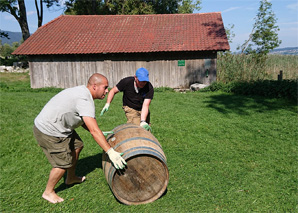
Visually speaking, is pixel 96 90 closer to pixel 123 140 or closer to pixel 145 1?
pixel 123 140

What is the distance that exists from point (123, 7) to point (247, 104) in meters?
23.6

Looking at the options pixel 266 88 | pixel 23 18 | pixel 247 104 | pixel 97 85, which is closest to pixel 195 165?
pixel 97 85

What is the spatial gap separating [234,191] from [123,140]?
79.9 inches

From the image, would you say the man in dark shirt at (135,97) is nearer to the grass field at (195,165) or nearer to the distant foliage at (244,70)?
the grass field at (195,165)

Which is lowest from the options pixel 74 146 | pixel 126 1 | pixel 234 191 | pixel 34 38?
pixel 234 191

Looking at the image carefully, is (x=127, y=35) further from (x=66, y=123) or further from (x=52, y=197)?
(x=52, y=197)

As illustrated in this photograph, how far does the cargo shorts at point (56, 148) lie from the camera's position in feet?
11.7

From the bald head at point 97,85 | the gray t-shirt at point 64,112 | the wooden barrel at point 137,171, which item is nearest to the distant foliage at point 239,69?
the wooden barrel at point 137,171

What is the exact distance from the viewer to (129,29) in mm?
17656

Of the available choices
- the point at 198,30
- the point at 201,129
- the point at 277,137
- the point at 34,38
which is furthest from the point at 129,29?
the point at 277,137

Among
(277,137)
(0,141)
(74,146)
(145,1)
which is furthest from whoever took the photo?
(145,1)

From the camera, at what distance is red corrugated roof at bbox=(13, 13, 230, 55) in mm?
15766

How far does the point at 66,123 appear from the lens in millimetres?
3561

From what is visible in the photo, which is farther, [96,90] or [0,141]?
[0,141]
